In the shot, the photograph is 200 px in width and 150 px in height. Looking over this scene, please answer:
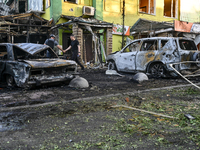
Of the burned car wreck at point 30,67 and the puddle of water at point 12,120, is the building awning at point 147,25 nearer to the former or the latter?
the burned car wreck at point 30,67

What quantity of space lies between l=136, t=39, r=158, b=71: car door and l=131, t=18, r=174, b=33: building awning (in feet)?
24.9

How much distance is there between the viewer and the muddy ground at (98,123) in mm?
2646

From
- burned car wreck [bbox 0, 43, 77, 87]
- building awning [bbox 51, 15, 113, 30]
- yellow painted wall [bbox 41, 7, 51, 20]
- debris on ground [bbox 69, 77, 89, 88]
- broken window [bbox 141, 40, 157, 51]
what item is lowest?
debris on ground [bbox 69, 77, 89, 88]

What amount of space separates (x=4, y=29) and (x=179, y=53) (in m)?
11.9

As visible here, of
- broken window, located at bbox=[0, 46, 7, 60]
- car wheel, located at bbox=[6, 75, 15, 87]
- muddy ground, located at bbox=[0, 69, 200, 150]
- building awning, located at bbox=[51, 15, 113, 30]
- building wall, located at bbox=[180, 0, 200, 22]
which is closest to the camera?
muddy ground, located at bbox=[0, 69, 200, 150]

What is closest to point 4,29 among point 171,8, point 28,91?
Result: point 28,91

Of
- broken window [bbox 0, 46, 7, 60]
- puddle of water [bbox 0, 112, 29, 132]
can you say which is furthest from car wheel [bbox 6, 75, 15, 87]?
puddle of water [bbox 0, 112, 29, 132]

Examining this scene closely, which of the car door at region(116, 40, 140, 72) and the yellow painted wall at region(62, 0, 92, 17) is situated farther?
the yellow painted wall at region(62, 0, 92, 17)

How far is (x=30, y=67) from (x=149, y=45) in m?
5.26

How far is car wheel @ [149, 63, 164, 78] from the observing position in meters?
8.36

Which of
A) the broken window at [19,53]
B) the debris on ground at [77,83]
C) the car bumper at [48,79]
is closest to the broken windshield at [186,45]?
the debris on ground at [77,83]

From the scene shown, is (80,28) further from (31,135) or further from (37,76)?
(31,135)

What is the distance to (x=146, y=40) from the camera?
898 cm

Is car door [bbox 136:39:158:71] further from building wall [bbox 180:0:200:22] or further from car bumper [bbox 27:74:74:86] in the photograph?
building wall [bbox 180:0:200:22]
